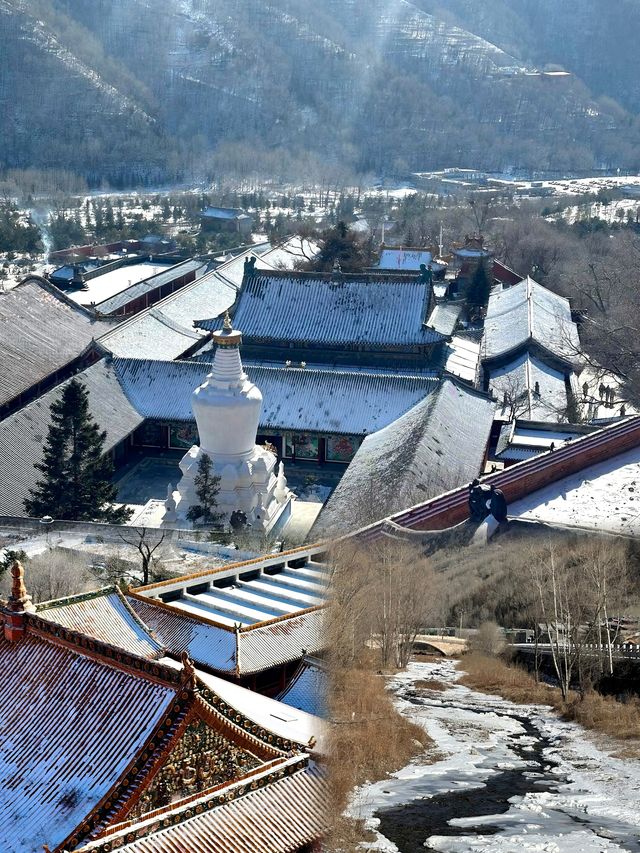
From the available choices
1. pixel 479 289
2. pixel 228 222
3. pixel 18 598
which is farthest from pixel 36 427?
pixel 228 222

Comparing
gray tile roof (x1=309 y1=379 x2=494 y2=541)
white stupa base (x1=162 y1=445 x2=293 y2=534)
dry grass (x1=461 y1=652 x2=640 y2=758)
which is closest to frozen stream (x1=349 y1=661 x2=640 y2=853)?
dry grass (x1=461 y1=652 x2=640 y2=758)

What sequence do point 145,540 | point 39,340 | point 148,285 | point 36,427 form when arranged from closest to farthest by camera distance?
point 145,540, point 36,427, point 39,340, point 148,285

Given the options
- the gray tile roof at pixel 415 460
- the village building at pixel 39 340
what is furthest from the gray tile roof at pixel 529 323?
the village building at pixel 39 340

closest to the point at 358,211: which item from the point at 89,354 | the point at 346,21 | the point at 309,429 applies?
the point at 89,354

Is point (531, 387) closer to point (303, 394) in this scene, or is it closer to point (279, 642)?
point (303, 394)

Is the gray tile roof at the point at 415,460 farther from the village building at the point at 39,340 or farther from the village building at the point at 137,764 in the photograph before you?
the village building at the point at 39,340

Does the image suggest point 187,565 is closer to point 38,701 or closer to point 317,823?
point 38,701
